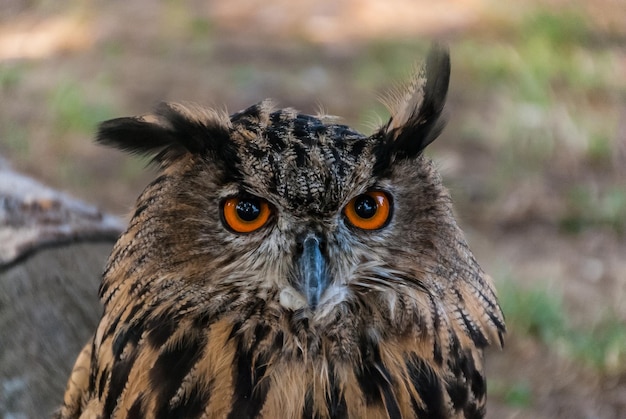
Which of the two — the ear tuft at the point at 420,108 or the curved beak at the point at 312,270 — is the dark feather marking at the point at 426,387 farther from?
the ear tuft at the point at 420,108

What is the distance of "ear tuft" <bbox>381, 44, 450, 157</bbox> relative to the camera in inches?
60.8

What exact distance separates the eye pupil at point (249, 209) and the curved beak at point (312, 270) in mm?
109

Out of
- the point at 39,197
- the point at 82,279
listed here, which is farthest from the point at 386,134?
the point at 39,197

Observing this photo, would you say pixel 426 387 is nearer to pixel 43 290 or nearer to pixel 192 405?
pixel 192 405

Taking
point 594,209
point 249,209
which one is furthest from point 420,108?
point 594,209

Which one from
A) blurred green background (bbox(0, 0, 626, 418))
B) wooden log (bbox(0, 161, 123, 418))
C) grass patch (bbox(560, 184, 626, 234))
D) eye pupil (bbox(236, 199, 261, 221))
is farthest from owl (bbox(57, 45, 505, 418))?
grass patch (bbox(560, 184, 626, 234))

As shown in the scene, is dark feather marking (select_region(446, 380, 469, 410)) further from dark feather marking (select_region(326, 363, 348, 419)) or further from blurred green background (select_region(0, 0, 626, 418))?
blurred green background (select_region(0, 0, 626, 418))

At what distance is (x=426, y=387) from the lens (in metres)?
1.57

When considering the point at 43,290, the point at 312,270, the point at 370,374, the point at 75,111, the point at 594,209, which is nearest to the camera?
the point at 312,270

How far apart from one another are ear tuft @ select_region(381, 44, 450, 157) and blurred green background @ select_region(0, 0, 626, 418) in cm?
125

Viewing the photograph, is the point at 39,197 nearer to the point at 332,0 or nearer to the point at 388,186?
the point at 388,186

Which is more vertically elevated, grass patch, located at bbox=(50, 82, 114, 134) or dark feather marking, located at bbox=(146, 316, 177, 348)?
grass patch, located at bbox=(50, 82, 114, 134)

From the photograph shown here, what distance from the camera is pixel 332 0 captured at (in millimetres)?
6582

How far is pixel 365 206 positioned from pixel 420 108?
0.25 metres
